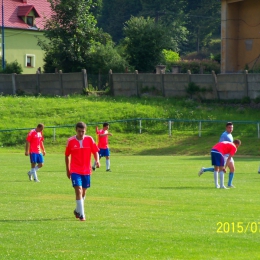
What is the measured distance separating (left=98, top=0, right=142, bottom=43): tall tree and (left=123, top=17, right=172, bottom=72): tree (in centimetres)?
4536

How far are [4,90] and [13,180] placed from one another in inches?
1374

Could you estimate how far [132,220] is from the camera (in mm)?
13008

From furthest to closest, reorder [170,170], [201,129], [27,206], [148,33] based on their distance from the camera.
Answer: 1. [148,33]
2. [201,129]
3. [170,170]
4. [27,206]

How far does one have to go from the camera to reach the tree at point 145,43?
59.9 metres

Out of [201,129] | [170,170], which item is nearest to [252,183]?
[170,170]

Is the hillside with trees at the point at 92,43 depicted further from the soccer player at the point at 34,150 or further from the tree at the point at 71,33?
the soccer player at the point at 34,150

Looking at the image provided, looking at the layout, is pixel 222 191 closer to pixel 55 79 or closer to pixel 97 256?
pixel 97 256

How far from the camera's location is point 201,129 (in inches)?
1703

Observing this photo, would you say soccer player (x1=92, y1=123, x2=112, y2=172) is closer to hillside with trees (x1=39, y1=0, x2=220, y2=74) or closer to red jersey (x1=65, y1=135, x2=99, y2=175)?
red jersey (x1=65, y1=135, x2=99, y2=175)

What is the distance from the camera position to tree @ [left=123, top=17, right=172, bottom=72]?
196 feet

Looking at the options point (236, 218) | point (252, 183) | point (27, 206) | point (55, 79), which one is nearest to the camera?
point (236, 218)
